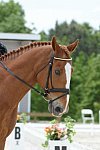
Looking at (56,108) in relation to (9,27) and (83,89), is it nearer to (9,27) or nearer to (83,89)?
(83,89)

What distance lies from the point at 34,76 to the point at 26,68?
109mm

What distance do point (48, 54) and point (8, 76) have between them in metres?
0.44

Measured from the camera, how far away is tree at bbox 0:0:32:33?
3600 centimetres

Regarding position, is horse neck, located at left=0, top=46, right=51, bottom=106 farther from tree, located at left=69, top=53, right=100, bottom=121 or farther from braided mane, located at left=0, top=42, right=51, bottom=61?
tree, located at left=69, top=53, right=100, bottom=121

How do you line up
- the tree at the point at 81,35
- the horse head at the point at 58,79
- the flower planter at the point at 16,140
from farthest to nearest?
the tree at the point at 81,35
the flower planter at the point at 16,140
the horse head at the point at 58,79

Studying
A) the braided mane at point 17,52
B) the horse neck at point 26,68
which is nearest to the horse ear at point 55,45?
the horse neck at point 26,68

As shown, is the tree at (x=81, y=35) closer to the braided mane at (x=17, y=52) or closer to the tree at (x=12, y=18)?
the tree at (x=12, y=18)

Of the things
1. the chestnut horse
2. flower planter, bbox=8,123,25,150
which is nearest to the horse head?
the chestnut horse

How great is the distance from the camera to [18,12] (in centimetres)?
4128

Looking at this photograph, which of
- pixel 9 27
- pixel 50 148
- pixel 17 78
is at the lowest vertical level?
pixel 50 148

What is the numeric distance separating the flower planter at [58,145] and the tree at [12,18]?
2967 cm

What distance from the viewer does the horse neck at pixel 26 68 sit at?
14.6 feet

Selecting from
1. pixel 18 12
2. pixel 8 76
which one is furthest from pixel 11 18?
pixel 8 76

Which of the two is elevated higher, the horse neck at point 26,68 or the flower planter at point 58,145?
the horse neck at point 26,68
